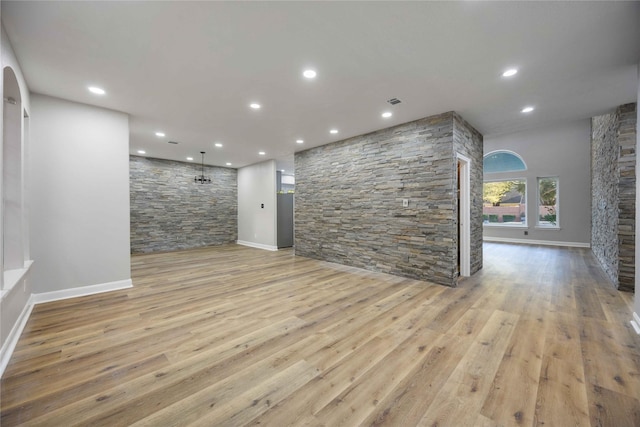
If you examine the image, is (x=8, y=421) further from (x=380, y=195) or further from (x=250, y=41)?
(x=380, y=195)

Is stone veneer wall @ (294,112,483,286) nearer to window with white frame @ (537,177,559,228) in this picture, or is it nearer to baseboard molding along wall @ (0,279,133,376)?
baseboard molding along wall @ (0,279,133,376)

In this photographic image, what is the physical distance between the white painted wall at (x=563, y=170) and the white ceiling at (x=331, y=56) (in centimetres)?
467

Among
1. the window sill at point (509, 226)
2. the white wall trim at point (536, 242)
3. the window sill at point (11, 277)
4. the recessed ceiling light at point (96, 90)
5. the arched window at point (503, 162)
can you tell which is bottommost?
the white wall trim at point (536, 242)

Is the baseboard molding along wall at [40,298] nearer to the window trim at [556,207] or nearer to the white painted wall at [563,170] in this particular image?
the white painted wall at [563,170]

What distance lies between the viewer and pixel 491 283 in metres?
4.07

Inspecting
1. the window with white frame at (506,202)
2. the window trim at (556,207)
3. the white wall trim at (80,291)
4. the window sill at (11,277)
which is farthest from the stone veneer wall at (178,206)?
the window trim at (556,207)

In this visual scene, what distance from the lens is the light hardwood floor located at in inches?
58.9

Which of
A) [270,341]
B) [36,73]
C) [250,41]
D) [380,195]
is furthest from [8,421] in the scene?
[380,195]

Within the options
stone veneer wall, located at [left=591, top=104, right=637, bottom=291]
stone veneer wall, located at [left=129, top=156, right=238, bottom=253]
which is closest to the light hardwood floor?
stone veneer wall, located at [left=591, top=104, right=637, bottom=291]

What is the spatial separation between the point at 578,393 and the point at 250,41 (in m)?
3.59

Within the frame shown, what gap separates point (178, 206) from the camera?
7816 millimetres

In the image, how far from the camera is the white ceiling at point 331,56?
193 centimetres

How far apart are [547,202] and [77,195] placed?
11712 millimetres

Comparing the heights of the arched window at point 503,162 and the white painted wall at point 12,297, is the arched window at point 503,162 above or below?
above
